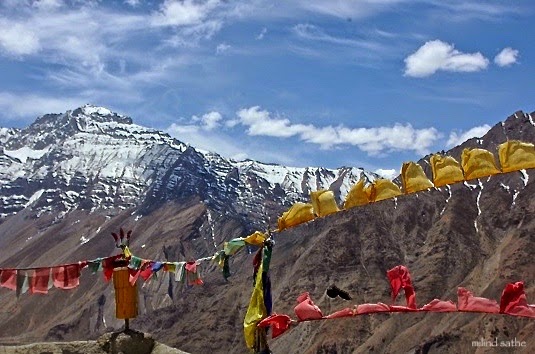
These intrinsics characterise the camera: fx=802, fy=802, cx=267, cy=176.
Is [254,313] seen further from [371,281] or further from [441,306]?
[371,281]

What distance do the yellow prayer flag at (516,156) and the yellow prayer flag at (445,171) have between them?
69 centimetres

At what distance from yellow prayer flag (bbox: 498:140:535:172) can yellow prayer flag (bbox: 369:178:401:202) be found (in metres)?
1.82

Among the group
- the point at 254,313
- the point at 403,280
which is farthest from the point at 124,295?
the point at 403,280

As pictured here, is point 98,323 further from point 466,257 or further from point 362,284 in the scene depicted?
point 466,257

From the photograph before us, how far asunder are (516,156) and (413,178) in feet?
5.61

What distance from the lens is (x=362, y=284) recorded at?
122 metres

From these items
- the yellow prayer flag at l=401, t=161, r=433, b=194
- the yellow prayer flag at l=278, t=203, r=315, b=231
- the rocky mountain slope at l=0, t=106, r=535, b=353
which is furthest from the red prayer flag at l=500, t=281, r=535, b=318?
the rocky mountain slope at l=0, t=106, r=535, b=353


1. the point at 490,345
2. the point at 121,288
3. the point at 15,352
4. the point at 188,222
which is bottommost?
the point at 490,345

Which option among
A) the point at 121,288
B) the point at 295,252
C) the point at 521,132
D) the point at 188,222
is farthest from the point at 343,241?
the point at 121,288

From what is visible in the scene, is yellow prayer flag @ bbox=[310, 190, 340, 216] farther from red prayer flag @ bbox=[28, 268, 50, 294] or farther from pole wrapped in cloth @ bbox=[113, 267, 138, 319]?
red prayer flag @ bbox=[28, 268, 50, 294]

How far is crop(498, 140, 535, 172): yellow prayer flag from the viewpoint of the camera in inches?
454

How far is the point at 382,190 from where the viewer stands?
1305 cm

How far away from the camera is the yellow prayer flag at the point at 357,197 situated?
43.2 ft

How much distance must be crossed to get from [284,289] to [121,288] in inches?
4427
